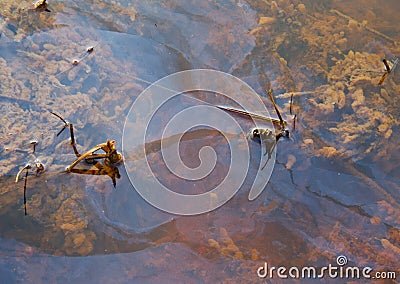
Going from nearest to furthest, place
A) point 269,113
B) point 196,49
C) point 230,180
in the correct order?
1. point 230,180
2. point 269,113
3. point 196,49

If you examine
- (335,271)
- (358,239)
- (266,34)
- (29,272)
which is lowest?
(29,272)

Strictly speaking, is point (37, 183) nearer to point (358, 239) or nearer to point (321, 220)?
point (321, 220)

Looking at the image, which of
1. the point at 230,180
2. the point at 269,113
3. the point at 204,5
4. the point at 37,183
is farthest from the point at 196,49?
the point at 37,183

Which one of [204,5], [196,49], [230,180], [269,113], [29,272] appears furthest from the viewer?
[204,5]

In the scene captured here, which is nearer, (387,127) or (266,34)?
(387,127)

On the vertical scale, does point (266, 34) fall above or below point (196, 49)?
above

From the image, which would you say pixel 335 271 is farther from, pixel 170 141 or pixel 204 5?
pixel 204 5

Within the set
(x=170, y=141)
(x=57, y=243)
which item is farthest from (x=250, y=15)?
(x=57, y=243)
